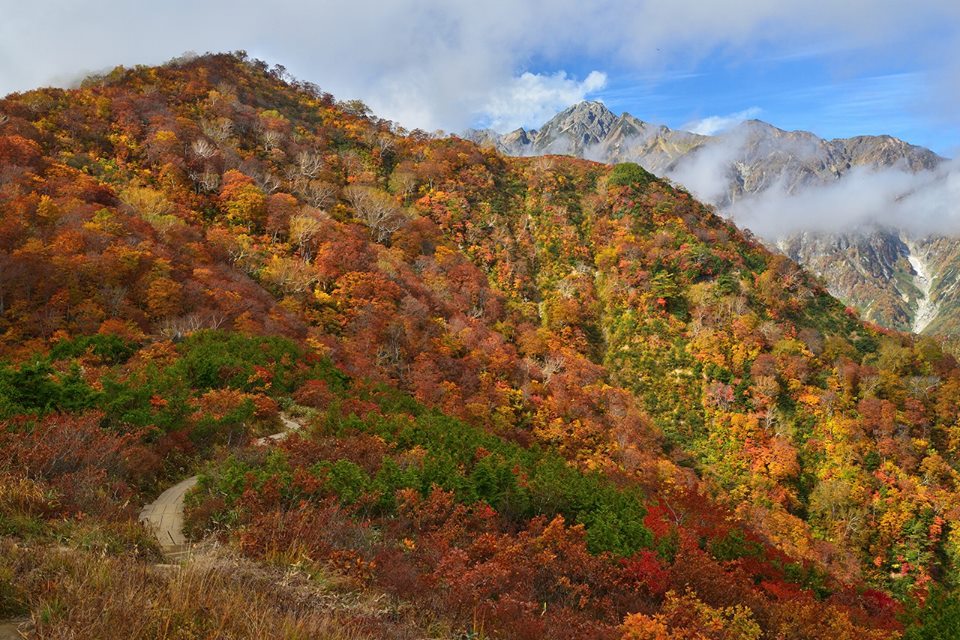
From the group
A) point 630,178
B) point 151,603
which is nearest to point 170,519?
point 151,603

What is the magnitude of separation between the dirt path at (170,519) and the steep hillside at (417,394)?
446mm

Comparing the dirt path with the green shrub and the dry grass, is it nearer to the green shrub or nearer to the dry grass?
the dry grass

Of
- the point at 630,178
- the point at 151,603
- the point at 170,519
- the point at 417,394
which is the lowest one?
the point at 170,519

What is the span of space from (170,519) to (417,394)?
21.3 metres

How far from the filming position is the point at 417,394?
30.5 metres

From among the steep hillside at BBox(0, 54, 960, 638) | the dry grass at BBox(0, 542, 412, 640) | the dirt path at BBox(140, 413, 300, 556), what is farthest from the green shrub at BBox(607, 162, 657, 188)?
the dry grass at BBox(0, 542, 412, 640)

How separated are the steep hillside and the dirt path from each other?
1.46 ft

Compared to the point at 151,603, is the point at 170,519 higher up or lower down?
lower down

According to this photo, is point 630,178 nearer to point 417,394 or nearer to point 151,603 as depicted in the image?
point 417,394

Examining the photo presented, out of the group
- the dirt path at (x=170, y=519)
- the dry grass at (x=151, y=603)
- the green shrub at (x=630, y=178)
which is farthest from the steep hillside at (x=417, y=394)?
the green shrub at (x=630, y=178)

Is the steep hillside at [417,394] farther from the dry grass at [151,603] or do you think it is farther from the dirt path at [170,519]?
the dirt path at [170,519]

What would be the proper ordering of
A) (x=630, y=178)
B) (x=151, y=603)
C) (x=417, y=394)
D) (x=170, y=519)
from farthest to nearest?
(x=630, y=178), (x=417, y=394), (x=170, y=519), (x=151, y=603)

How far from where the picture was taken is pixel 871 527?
105 ft

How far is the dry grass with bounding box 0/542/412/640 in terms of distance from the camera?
3619 mm
